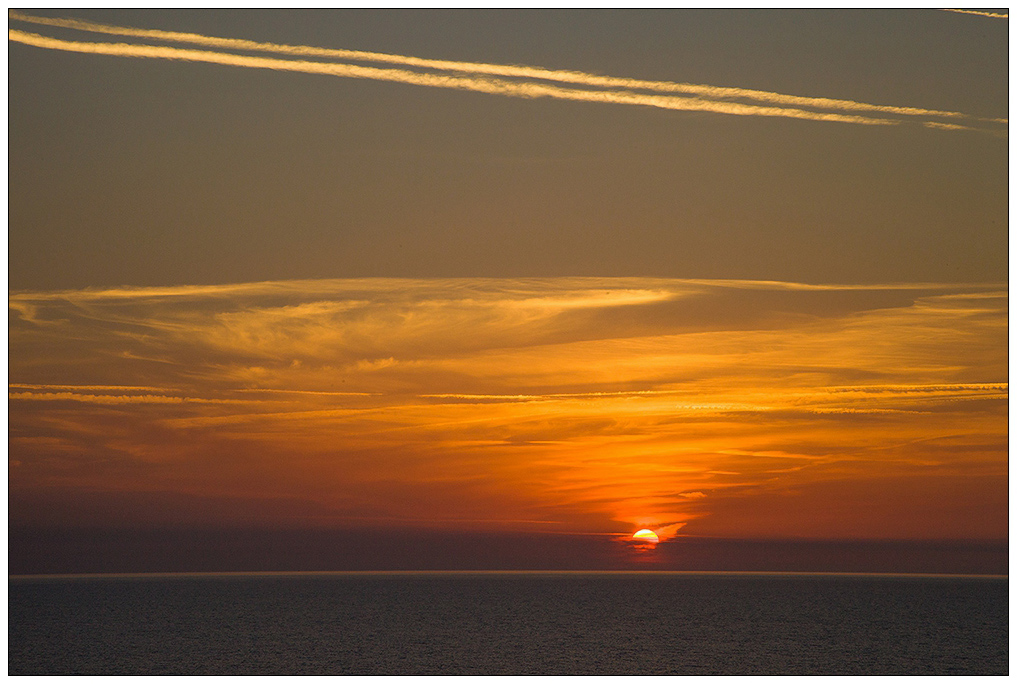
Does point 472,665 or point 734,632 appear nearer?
point 472,665

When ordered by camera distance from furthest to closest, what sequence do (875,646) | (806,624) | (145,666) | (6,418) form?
1. (806,624)
2. (875,646)
3. (145,666)
4. (6,418)

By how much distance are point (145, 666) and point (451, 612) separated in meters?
97.7

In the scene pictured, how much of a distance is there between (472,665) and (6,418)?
77.8 metres

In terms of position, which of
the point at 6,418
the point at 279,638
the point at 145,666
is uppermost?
the point at 279,638

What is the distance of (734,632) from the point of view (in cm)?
13850

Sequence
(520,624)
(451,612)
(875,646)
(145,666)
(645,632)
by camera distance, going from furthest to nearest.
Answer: (451,612) → (520,624) → (645,632) → (875,646) → (145,666)

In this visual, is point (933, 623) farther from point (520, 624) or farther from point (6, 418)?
point (6, 418)

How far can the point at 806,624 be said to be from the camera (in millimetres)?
163000

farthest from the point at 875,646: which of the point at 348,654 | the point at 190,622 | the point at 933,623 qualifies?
the point at 190,622

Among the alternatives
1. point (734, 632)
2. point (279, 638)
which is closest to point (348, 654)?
point (279, 638)

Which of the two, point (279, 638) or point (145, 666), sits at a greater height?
point (279, 638)

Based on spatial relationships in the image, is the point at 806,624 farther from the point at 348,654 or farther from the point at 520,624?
the point at 348,654

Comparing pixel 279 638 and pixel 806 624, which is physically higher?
pixel 806 624

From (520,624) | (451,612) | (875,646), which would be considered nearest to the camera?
(875,646)
